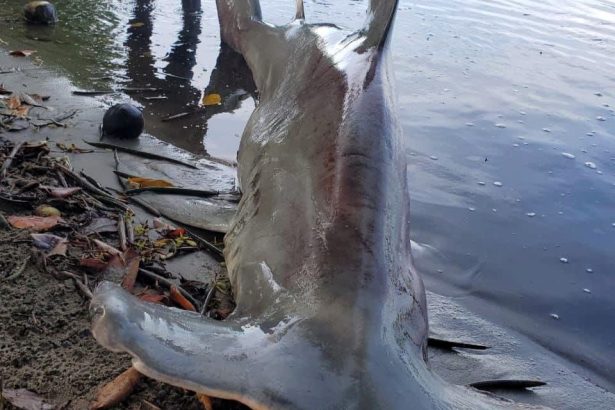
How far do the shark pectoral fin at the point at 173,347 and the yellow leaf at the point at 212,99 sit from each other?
408cm

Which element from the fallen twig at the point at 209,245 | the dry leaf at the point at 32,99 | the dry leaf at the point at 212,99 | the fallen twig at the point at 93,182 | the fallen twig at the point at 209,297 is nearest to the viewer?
the fallen twig at the point at 209,297

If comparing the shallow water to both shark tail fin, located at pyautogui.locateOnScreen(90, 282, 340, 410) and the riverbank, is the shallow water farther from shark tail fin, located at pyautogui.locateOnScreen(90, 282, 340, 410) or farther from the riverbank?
shark tail fin, located at pyautogui.locateOnScreen(90, 282, 340, 410)

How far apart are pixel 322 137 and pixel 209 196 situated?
3.62 feet

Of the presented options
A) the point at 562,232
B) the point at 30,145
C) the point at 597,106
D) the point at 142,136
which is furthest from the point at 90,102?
the point at 597,106

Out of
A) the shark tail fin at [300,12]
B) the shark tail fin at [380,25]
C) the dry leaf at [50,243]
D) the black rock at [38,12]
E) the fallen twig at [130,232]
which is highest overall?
the shark tail fin at [380,25]

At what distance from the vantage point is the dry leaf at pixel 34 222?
256 centimetres

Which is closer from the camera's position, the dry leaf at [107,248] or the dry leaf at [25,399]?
the dry leaf at [25,399]

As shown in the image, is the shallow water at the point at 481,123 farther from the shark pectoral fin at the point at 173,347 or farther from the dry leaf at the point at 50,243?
the shark pectoral fin at the point at 173,347

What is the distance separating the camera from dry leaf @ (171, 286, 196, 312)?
236 cm

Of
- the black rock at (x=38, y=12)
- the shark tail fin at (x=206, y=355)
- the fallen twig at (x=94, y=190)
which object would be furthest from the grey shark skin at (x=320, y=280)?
the black rock at (x=38, y=12)

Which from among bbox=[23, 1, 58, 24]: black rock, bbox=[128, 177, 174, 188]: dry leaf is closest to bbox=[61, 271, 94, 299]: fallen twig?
bbox=[128, 177, 174, 188]: dry leaf

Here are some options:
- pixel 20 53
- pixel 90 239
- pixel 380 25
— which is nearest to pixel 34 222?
pixel 90 239

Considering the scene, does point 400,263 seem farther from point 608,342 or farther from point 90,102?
point 90,102

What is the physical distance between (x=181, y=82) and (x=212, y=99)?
0.48 m
